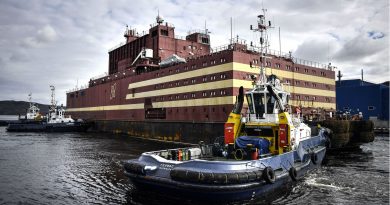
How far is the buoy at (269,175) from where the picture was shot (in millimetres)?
12633

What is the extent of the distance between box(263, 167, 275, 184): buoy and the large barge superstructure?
11.3 m

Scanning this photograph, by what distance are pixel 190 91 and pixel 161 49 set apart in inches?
562

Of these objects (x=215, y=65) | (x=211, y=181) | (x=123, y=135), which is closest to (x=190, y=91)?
(x=215, y=65)

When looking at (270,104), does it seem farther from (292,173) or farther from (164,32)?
(164,32)

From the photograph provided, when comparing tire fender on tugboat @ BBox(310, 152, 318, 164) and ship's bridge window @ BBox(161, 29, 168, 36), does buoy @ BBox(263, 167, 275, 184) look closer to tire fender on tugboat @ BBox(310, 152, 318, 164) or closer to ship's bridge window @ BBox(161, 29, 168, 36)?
tire fender on tugboat @ BBox(310, 152, 318, 164)

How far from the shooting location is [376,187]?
16578mm

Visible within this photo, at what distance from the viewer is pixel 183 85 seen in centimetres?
3762

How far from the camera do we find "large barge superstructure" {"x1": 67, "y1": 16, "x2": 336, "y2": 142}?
106 ft

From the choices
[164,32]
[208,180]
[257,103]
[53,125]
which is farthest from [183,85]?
[53,125]

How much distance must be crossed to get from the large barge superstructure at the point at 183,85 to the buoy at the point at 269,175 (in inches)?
445

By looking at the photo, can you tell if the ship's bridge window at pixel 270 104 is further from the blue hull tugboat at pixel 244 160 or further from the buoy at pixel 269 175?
the buoy at pixel 269 175

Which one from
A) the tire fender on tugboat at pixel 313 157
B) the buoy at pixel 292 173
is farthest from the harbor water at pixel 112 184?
the tire fender on tugboat at pixel 313 157

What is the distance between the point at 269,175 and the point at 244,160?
1.84 m

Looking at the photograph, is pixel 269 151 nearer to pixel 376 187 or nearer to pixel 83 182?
pixel 376 187
